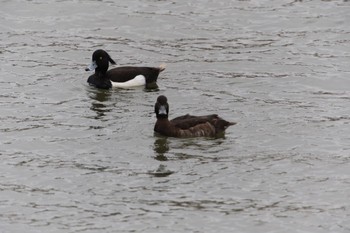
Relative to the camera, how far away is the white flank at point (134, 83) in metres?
25.1

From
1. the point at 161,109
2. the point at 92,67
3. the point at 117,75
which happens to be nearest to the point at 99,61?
the point at 92,67

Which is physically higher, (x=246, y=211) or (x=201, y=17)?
(x=201, y=17)

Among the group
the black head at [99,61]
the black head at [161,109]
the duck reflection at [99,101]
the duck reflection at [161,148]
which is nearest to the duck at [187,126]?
the black head at [161,109]

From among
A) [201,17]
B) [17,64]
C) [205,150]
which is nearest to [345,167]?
[205,150]

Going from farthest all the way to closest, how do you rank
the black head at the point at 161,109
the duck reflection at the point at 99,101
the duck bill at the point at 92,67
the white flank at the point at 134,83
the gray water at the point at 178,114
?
1. the duck bill at the point at 92,67
2. the white flank at the point at 134,83
3. the duck reflection at the point at 99,101
4. the black head at the point at 161,109
5. the gray water at the point at 178,114

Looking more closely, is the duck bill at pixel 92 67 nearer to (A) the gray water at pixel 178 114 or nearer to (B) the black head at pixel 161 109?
(A) the gray water at pixel 178 114

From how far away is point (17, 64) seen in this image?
26.4 meters

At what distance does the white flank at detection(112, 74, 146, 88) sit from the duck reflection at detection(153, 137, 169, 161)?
4.46m

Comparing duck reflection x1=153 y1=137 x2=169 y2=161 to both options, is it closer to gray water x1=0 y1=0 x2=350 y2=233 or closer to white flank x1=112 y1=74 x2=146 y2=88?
gray water x1=0 y1=0 x2=350 y2=233

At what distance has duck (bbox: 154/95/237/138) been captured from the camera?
68.3 feet

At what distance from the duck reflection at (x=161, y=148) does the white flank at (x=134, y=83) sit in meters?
4.46

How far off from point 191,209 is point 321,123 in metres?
5.65

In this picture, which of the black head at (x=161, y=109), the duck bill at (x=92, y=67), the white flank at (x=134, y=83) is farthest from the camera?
the duck bill at (x=92, y=67)

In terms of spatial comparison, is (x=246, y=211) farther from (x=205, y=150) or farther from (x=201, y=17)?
(x=201, y=17)
